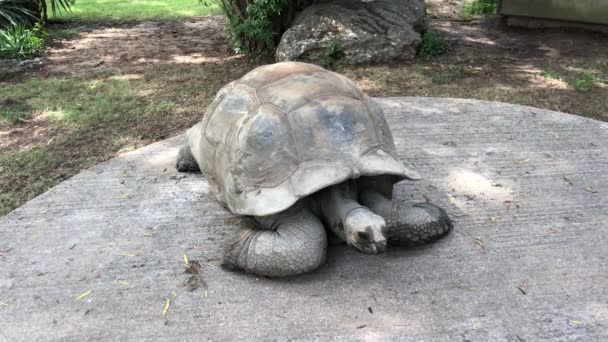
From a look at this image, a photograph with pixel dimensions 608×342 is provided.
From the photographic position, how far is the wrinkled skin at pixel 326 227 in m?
1.98

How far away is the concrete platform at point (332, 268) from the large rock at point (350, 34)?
2299mm

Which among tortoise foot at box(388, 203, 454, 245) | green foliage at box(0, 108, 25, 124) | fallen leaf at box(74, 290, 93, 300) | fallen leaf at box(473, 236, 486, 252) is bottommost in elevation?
fallen leaf at box(74, 290, 93, 300)

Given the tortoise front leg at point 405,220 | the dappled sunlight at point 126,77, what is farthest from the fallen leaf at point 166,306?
the dappled sunlight at point 126,77

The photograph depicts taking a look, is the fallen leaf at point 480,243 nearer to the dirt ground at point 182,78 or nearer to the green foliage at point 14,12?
the dirt ground at point 182,78

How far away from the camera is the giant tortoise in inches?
82.9

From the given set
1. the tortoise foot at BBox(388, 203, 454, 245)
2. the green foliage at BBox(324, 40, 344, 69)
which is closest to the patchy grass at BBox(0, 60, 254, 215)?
the green foliage at BBox(324, 40, 344, 69)

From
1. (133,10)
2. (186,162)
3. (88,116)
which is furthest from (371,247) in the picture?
(133,10)

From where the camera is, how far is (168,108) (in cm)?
421

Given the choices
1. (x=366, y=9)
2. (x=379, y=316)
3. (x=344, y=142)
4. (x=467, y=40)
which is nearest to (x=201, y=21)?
(x=366, y=9)

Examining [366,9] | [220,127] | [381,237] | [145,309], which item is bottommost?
[145,309]

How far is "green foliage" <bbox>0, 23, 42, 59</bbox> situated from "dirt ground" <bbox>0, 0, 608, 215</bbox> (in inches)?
7.7

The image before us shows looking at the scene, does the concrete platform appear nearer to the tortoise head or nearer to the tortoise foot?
the tortoise foot

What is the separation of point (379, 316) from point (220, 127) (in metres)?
1.17

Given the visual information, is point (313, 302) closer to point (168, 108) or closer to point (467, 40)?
point (168, 108)
